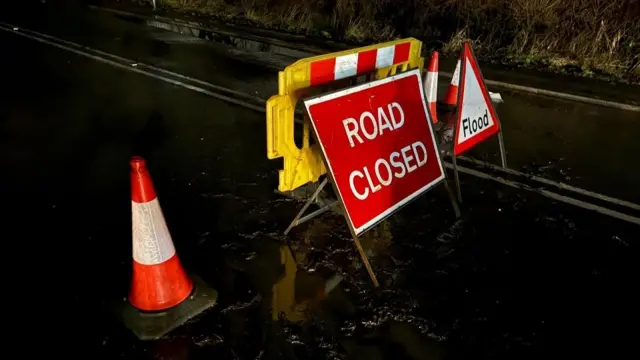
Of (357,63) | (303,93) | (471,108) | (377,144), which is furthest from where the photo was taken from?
(471,108)

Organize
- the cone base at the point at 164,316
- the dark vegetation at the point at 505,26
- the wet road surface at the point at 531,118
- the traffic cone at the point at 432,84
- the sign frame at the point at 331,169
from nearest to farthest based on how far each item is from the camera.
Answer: the cone base at the point at 164,316 < the sign frame at the point at 331,169 < the wet road surface at the point at 531,118 < the traffic cone at the point at 432,84 < the dark vegetation at the point at 505,26

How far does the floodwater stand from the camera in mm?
3004

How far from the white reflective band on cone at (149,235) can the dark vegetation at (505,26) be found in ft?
26.2

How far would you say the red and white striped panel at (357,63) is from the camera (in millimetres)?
3734

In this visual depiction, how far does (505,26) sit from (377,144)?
25.8 feet

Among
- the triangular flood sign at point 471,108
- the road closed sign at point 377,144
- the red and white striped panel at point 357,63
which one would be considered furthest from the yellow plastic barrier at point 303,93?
the triangular flood sign at point 471,108

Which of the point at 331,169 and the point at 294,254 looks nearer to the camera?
the point at 331,169

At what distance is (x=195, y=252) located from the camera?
12.4 feet

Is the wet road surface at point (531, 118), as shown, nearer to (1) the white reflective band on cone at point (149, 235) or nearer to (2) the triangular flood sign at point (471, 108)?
(2) the triangular flood sign at point (471, 108)

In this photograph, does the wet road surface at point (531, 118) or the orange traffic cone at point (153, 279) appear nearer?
the orange traffic cone at point (153, 279)

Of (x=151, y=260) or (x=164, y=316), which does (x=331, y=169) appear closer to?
(x=151, y=260)

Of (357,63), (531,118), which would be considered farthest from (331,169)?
(531,118)

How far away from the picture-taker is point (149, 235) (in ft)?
10.00

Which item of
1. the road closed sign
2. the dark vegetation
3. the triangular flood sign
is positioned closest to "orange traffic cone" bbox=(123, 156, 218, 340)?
the road closed sign
